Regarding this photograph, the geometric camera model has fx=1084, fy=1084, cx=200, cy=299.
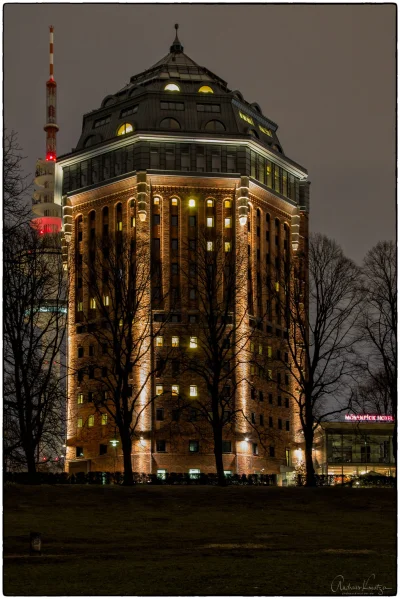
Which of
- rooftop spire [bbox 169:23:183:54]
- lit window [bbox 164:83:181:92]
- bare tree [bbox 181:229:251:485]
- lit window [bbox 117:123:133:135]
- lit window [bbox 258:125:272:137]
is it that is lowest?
bare tree [bbox 181:229:251:485]

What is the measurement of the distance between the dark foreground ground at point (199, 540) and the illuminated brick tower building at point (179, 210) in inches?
2169

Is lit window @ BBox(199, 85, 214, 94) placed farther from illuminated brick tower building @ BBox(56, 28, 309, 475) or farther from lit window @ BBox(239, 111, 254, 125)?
lit window @ BBox(239, 111, 254, 125)

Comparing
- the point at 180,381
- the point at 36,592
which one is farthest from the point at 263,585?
the point at 180,381

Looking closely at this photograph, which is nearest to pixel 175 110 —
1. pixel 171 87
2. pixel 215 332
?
pixel 171 87

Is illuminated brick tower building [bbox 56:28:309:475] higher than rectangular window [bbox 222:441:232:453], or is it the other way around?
illuminated brick tower building [bbox 56:28:309:475]

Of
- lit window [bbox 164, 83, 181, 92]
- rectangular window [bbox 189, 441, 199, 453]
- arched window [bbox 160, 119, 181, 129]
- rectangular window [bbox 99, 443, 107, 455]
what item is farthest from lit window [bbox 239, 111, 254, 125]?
rectangular window [bbox 99, 443, 107, 455]

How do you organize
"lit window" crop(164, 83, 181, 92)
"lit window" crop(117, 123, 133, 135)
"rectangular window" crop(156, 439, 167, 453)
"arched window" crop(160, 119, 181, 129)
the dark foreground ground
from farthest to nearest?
"lit window" crop(164, 83, 181, 92), "lit window" crop(117, 123, 133, 135), "arched window" crop(160, 119, 181, 129), "rectangular window" crop(156, 439, 167, 453), the dark foreground ground

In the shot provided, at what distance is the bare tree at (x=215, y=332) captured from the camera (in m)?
68.6

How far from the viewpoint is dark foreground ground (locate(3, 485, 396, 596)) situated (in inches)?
1145

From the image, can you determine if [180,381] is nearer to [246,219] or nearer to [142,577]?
[246,219]

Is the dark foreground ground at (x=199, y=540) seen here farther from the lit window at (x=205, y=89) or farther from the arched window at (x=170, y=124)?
the lit window at (x=205, y=89)

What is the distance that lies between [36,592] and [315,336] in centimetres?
4595

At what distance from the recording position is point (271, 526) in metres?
46.8

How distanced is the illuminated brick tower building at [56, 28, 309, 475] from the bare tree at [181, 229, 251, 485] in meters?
3.63
